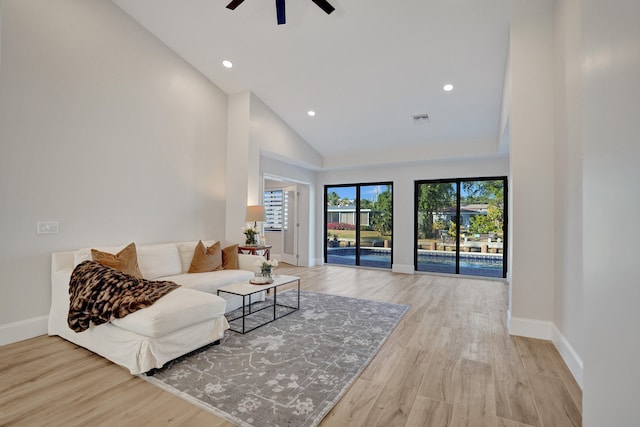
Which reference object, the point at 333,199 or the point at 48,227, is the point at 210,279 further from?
the point at 333,199

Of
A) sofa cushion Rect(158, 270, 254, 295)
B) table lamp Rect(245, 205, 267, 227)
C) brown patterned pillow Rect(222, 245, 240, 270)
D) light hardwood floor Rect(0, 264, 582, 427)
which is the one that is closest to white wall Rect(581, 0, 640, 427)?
light hardwood floor Rect(0, 264, 582, 427)

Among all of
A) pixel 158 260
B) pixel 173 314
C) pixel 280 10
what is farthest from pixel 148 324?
pixel 280 10

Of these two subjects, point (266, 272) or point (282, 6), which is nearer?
point (282, 6)

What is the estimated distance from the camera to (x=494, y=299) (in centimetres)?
471

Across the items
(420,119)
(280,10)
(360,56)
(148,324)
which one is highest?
(360,56)

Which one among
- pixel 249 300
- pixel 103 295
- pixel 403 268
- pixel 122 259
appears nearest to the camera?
pixel 103 295

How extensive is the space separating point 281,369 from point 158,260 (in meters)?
2.31

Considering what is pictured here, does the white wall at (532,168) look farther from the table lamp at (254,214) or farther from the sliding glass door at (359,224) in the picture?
the sliding glass door at (359,224)

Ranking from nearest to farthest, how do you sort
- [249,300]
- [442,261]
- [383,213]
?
[249,300]
[442,261]
[383,213]

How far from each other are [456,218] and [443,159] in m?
1.36

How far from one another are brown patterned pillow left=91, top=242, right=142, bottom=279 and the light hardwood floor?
2.64ft

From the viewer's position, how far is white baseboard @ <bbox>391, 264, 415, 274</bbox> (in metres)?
6.93

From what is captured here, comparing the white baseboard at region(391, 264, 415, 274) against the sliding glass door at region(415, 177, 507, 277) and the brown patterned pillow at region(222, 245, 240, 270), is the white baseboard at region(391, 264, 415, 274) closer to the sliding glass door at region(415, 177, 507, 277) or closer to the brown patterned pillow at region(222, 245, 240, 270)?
the sliding glass door at region(415, 177, 507, 277)

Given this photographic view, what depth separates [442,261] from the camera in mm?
6914
